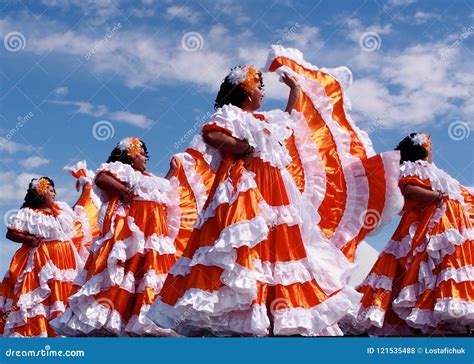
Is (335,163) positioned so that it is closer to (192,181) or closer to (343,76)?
(343,76)

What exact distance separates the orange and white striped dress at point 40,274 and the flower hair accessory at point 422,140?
12.2ft

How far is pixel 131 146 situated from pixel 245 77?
2016mm

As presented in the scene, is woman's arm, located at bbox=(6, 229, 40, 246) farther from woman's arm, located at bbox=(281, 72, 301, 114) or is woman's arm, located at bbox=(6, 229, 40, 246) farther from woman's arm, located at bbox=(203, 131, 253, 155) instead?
woman's arm, located at bbox=(203, 131, 253, 155)

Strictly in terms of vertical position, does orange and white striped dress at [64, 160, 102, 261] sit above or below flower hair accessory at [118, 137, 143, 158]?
above

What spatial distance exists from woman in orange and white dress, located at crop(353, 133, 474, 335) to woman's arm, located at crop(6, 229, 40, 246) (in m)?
3.41

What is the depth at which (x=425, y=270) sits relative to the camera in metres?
6.14

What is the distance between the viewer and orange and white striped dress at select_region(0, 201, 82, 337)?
754cm

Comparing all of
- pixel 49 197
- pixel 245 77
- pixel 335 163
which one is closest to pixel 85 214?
pixel 49 197

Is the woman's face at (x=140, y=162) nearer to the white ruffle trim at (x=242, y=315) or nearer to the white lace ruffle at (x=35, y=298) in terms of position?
the white lace ruffle at (x=35, y=298)

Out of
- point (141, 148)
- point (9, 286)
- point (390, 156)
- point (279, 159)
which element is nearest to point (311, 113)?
point (390, 156)

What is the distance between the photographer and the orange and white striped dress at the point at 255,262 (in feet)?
14.0

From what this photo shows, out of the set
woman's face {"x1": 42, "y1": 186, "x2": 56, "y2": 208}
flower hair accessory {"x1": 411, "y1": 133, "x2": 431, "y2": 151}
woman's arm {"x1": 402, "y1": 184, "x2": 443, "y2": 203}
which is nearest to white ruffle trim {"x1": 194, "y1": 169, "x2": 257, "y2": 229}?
woman's arm {"x1": 402, "y1": 184, "x2": 443, "y2": 203}

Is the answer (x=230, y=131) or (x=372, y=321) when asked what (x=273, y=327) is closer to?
(x=230, y=131)
